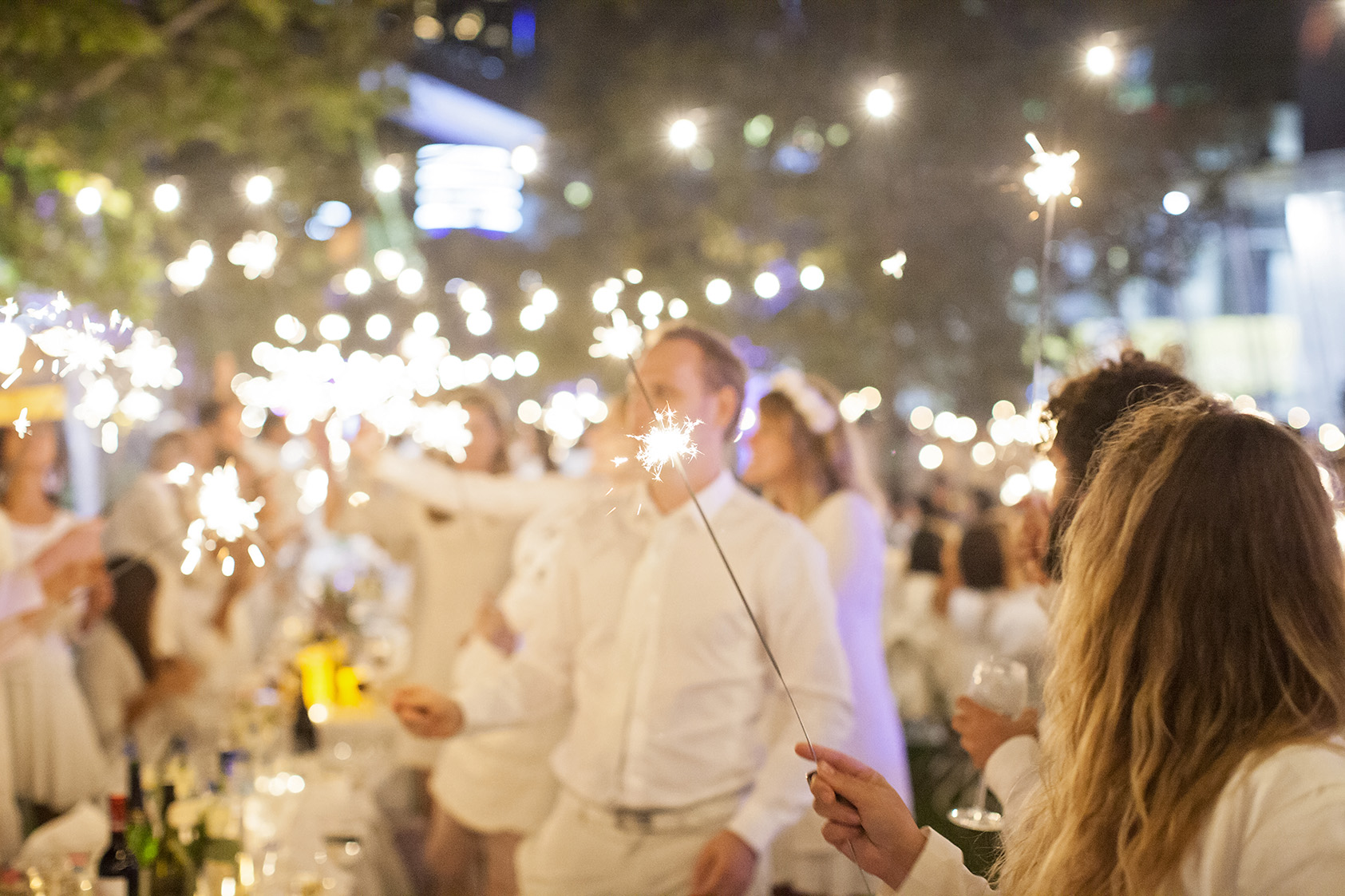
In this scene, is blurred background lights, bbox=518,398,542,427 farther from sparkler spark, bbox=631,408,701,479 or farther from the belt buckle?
sparkler spark, bbox=631,408,701,479

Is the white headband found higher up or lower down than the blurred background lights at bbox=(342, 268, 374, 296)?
lower down

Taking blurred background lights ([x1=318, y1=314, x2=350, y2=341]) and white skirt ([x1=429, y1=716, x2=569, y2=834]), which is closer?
white skirt ([x1=429, y1=716, x2=569, y2=834])

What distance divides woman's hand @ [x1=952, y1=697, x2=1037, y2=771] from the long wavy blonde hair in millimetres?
601

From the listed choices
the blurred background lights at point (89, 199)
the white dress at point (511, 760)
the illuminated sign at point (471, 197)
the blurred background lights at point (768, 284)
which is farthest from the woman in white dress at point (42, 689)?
the illuminated sign at point (471, 197)

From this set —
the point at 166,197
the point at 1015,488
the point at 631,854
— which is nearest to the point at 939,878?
the point at 631,854

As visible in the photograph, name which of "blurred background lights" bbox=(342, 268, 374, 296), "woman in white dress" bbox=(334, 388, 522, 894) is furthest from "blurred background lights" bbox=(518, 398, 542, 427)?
"woman in white dress" bbox=(334, 388, 522, 894)

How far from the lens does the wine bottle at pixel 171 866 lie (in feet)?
7.16

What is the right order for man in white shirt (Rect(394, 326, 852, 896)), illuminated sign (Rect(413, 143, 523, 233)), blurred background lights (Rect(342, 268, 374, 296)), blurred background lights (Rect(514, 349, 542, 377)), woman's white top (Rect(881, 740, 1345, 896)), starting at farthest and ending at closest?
illuminated sign (Rect(413, 143, 523, 233)), blurred background lights (Rect(514, 349, 542, 377)), blurred background lights (Rect(342, 268, 374, 296)), man in white shirt (Rect(394, 326, 852, 896)), woman's white top (Rect(881, 740, 1345, 896))

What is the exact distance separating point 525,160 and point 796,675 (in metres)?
2.56

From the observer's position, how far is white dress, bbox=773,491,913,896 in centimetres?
253

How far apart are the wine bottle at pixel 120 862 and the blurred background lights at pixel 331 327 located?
5.26 metres

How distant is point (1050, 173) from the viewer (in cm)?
198

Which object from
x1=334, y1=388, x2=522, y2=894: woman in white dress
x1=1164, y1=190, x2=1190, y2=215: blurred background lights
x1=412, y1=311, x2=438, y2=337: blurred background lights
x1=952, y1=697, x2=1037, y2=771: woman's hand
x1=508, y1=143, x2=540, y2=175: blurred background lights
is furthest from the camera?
x1=412, y1=311, x2=438, y2=337: blurred background lights

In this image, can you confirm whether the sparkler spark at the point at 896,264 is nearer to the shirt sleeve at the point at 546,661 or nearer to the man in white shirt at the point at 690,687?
the man in white shirt at the point at 690,687
